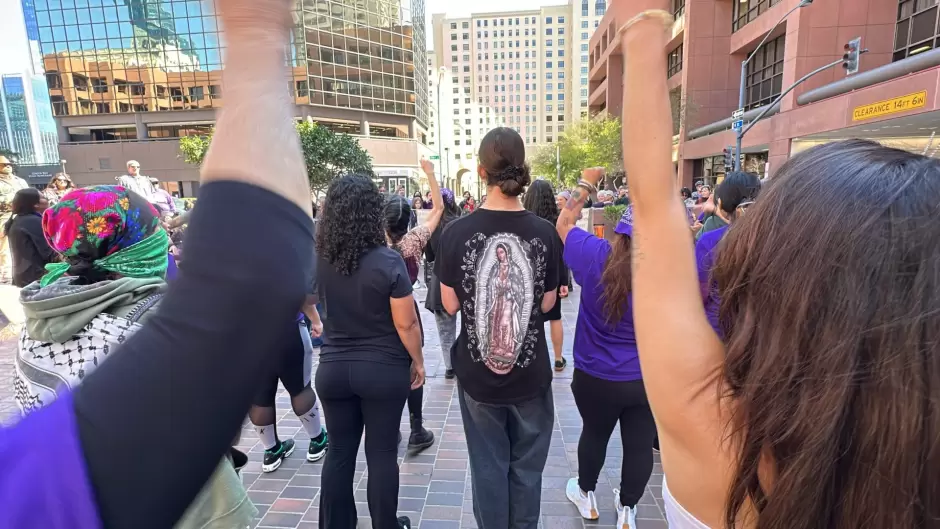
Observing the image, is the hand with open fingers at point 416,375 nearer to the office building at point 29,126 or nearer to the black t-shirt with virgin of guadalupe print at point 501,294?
the black t-shirt with virgin of guadalupe print at point 501,294

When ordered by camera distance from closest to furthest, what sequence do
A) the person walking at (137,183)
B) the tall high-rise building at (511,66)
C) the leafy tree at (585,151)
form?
the person walking at (137,183), the leafy tree at (585,151), the tall high-rise building at (511,66)

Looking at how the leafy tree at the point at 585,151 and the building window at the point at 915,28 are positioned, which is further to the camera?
the leafy tree at the point at 585,151

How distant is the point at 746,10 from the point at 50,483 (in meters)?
34.5

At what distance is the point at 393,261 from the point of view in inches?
104

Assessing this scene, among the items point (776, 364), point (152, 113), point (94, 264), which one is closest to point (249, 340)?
point (776, 364)

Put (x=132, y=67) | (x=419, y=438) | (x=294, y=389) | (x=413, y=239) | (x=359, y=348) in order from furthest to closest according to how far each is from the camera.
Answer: (x=132, y=67) < (x=419, y=438) < (x=413, y=239) < (x=294, y=389) < (x=359, y=348)

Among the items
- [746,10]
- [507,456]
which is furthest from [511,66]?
[507,456]

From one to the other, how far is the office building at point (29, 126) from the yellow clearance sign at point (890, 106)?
2369 inches

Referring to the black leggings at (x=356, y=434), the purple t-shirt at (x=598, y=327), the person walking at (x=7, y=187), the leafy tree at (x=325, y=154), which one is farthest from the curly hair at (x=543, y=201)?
the leafy tree at (x=325, y=154)

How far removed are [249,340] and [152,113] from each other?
5515cm

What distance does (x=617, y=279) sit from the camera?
2.46m

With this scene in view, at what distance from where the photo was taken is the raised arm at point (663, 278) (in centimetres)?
84

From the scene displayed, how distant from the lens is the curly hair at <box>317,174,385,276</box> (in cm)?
260

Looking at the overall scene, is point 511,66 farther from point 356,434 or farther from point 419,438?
point 356,434
